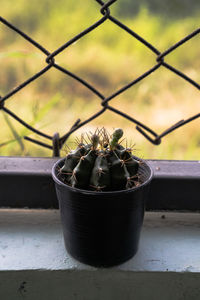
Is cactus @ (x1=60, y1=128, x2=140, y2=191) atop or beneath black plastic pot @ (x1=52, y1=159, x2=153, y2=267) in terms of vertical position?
atop

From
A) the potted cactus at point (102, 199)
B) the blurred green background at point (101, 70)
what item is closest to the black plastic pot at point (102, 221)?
the potted cactus at point (102, 199)

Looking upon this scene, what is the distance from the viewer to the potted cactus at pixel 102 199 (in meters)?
0.75

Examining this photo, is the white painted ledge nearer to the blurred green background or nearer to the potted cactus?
the potted cactus

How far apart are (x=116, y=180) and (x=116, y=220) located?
7 centimetres

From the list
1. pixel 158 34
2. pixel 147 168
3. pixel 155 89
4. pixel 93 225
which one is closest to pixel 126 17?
pixel 158 34

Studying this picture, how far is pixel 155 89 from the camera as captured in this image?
975 millimetres

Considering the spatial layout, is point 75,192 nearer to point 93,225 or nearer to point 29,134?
point 93,225

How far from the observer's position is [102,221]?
76cm

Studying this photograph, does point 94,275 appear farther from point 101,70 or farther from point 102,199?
point 101,70

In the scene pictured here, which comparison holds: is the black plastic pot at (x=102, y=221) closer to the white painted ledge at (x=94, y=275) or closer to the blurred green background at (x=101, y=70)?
the white painted ledge at (x=94, y=275)

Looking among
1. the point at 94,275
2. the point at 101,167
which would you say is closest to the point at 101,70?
the point at 101,167

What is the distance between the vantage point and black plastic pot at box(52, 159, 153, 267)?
75 cm

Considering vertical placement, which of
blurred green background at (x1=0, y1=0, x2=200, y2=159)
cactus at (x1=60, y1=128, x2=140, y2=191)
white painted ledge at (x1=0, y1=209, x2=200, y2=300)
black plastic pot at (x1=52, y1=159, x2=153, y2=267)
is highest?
blurred green background at (x1=0, y1=0, x2=200, y2=159)

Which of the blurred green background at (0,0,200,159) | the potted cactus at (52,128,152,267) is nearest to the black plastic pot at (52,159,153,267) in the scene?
the potted cactus at (52,128,152,267)
